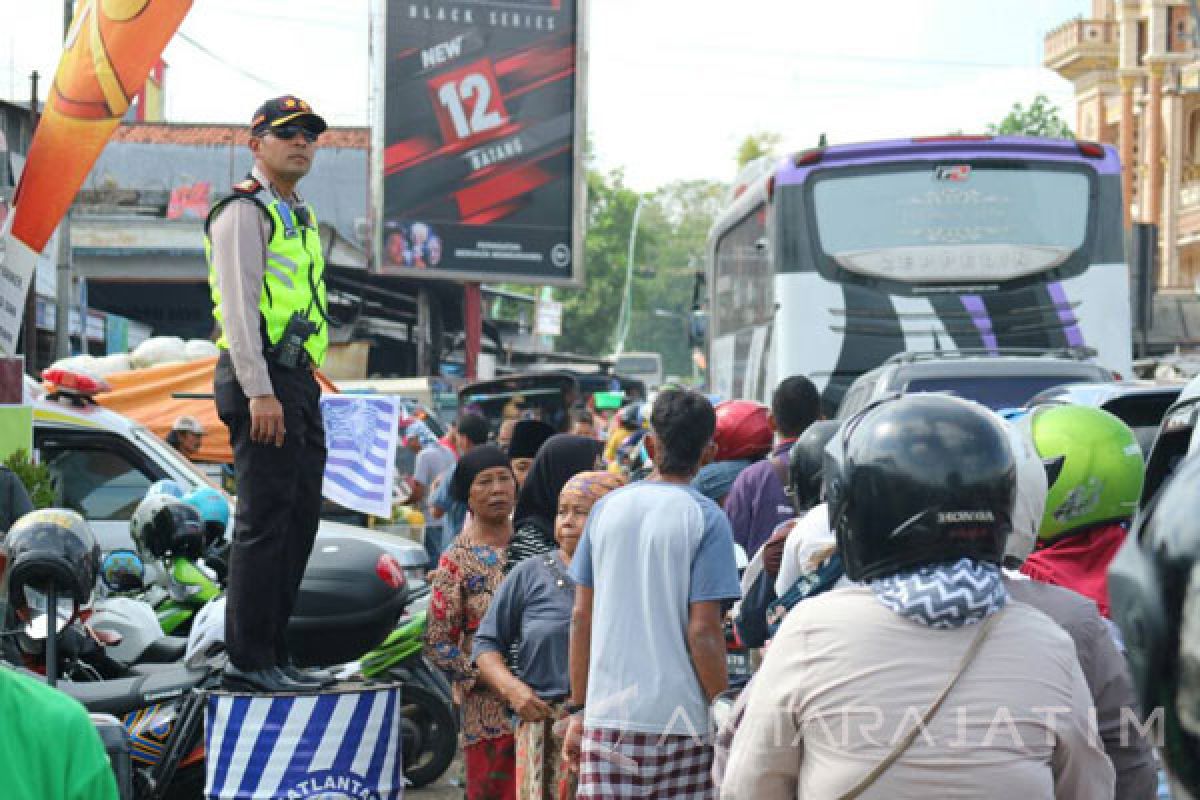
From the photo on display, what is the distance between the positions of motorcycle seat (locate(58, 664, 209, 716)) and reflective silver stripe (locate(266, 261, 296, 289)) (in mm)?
1475

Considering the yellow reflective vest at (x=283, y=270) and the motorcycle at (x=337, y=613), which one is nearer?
the yellow reflective vest at (x=283, y=270)

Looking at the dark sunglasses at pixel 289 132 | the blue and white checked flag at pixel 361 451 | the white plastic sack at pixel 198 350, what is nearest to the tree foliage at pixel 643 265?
the white plastic sack at pixel 198 350

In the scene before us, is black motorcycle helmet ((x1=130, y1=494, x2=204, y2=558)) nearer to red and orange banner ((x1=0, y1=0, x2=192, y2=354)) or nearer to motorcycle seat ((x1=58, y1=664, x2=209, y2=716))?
red and orange banner ((x1=0, y1=0, x2=192, y2=354))

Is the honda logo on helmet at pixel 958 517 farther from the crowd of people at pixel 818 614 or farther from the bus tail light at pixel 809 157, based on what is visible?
the bus tail light at pixel 809 157

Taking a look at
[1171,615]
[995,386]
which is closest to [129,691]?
[1171,615]

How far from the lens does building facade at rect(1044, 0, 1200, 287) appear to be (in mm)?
44812

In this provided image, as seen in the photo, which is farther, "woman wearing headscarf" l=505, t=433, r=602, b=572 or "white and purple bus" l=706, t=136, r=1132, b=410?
"white and purple bus" l=706, t=136, r=1132, b=410

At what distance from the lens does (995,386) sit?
395 inches

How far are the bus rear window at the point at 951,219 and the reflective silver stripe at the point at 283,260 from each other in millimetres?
9990

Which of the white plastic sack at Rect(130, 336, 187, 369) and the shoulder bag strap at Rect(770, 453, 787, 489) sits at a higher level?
the white plastic sack at Rect(130, 336, 187, 369)

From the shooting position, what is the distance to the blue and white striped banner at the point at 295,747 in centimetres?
477

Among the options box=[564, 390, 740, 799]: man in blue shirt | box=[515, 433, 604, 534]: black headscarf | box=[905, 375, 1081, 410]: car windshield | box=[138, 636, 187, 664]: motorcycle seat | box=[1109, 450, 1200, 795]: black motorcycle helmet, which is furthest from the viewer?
box=[905, 375, 1081, 410]: car windshield

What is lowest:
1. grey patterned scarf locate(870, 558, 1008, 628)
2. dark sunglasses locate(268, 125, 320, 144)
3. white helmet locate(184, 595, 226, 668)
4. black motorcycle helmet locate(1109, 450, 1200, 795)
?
white helmet locate(184, 595, 226, 668)

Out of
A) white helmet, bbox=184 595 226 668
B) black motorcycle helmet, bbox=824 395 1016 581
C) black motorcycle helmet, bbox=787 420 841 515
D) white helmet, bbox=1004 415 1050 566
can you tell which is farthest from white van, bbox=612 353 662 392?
black motorcycle helmet, bbox=824 395 1016 581
